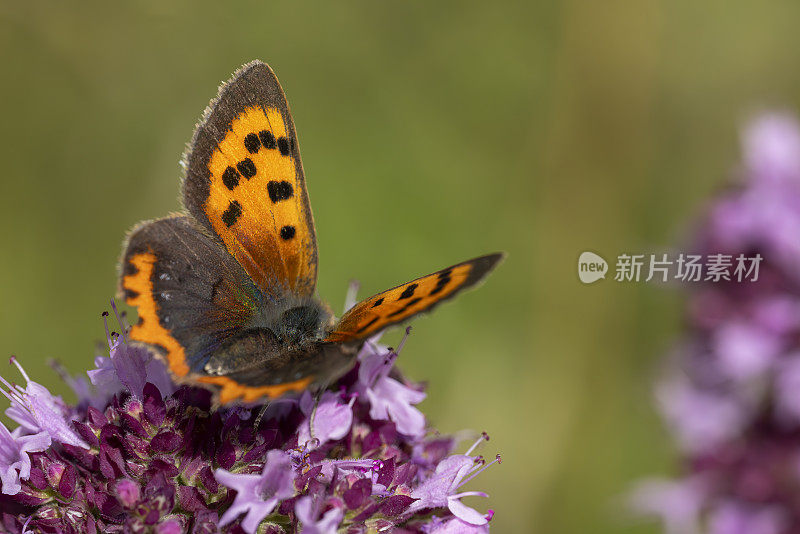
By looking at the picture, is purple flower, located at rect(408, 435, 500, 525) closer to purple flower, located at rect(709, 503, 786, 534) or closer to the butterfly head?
the butterfly head

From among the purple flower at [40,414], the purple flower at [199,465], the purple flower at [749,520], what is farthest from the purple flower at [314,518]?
the purple flower at [749,520]

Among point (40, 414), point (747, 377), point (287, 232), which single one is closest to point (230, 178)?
point (287, 232)

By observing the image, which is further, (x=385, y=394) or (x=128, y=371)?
(x=385, y=394)

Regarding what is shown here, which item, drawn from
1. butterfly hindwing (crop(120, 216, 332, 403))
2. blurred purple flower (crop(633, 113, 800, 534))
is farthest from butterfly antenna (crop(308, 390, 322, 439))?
blurred purple flower (crop(633, 113, 800, 534))

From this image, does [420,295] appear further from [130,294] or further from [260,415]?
[130,294]

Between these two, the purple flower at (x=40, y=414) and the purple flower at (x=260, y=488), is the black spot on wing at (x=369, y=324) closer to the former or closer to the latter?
the purple flower at (x=260, y=488)

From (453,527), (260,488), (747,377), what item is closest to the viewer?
(260,488)
